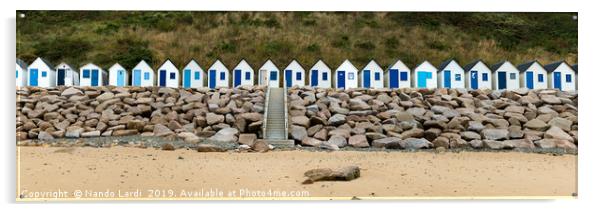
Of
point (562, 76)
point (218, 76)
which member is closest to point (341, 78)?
point (218, 76)

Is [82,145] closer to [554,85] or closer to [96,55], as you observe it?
[96,55]

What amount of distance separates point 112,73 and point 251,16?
12.0 feet

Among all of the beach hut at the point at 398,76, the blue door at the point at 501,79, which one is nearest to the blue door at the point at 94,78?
the beach hut at the point at 398,76

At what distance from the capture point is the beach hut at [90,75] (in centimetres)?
1408

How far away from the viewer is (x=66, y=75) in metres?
13.8

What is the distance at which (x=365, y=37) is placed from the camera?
15203 millimetres

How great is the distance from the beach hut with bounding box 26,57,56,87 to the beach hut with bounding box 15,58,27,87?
124 millimetres

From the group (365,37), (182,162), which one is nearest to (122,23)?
(182,162)

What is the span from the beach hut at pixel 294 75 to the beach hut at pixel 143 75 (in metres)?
3.01

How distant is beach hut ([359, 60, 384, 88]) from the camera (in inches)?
587

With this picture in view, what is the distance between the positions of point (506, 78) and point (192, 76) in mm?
7139

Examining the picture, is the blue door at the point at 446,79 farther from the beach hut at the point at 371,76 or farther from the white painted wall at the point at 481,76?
the beach hut at the point at 371,76

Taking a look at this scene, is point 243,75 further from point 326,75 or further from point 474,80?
point 474,80

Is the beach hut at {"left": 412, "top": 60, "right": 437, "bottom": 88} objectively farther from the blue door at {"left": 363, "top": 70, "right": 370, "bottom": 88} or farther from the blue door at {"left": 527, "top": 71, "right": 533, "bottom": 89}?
the blue door at {"left": 527, "top": 71, "right": 533, "bottom": 89}
